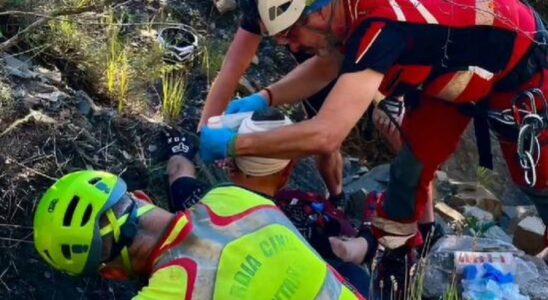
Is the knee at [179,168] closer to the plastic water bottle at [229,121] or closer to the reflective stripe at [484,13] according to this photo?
the plastic water bottle at [229,121]

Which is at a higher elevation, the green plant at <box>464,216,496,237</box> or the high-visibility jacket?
the high-visibility jacket

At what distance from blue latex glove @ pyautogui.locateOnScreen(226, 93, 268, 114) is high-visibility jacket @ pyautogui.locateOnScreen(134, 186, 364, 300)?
1.33 metres

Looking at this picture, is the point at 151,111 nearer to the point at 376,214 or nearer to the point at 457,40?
the point at 376,214

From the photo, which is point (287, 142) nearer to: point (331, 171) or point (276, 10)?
point (276, 10)

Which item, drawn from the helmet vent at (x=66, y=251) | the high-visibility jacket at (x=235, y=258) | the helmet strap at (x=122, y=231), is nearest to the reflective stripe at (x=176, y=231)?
the high-visibility jacket at (x=235, y=258)

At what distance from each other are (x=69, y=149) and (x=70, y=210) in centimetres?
181

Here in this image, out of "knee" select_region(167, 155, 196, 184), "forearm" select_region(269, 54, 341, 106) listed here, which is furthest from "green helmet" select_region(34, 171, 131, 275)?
"forearm" select_region(269, 54, 341, 106)

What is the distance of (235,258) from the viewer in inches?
96.7

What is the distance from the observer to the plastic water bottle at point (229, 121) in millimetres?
3669

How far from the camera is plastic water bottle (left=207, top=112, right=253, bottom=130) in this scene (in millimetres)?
3669

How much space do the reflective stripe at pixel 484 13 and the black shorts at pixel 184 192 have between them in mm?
1178

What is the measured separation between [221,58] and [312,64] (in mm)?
1660

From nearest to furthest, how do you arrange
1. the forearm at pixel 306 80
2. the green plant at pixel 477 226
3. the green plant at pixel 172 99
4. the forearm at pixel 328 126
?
the forearm at pixel 328 126 → the forearm at pixel 306 80 → the green plant at pixel 172 99 → the green plant at pixel 477 226

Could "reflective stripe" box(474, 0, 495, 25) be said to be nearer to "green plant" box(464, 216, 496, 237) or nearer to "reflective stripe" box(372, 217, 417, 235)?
"reflective stripe" box(372, 217, 417, 235)
